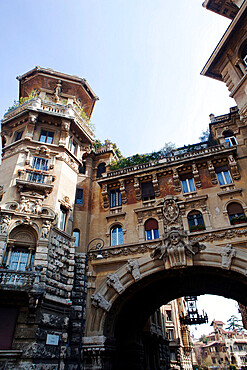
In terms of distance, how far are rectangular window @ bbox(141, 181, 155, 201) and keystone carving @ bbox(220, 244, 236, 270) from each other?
6223 millimetres

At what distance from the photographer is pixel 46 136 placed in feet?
64.9

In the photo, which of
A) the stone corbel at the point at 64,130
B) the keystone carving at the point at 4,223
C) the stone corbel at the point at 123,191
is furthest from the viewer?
the stone corbel at the point at 64,130

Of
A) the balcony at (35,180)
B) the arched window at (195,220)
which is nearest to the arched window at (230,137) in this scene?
the arched window at (195,220)

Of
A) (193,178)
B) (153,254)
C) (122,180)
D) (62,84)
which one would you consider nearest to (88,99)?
(62,84)

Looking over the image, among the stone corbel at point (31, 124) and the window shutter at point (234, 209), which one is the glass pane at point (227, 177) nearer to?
the window shutter at point (234, 209)

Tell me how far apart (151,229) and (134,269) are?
2.98m

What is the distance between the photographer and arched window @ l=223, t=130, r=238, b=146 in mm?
Answer: 20048

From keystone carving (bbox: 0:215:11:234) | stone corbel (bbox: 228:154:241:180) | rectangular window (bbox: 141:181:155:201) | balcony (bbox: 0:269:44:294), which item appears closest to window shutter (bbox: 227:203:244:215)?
stone corbel (bbox: 228:154:241:180)

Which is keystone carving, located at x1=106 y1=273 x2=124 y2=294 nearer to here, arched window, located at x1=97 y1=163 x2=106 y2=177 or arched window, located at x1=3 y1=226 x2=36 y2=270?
arched window, located at x1=3 y1=226 x2=36 y2=270

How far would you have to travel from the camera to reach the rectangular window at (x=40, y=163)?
18047 mm

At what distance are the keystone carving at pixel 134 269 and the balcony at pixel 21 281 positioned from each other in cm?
559

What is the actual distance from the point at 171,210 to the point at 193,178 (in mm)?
2977

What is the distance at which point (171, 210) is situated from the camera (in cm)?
1752

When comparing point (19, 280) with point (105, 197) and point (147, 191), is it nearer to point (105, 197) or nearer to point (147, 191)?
point (105, 197)
